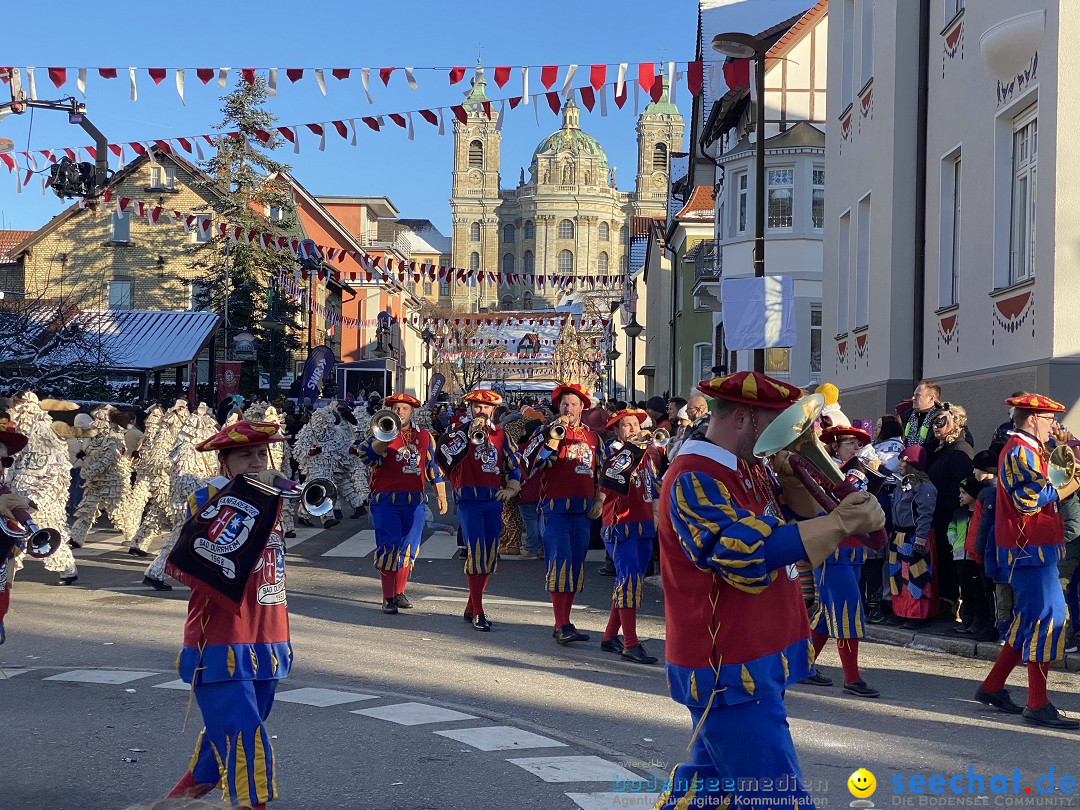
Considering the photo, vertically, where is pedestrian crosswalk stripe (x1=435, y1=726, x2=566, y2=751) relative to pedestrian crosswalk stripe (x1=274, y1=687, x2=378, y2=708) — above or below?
above

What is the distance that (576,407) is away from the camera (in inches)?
388

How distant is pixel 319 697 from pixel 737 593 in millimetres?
4341

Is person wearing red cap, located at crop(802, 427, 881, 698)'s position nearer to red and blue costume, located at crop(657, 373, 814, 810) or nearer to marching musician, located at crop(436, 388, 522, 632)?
marching musician, located at crop(436, 388, 522, 632)

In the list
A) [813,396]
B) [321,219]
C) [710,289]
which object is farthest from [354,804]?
[321,219]

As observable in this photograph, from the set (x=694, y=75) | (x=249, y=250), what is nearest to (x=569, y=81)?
(x=694, y=75)

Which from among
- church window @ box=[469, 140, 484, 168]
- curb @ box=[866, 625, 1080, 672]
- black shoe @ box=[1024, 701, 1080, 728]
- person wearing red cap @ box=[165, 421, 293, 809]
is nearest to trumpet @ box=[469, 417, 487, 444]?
curb @ box=[866, 625, 1080, 672]

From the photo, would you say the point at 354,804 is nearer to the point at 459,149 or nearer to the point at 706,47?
the point at 706,47

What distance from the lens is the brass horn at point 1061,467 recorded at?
709cm

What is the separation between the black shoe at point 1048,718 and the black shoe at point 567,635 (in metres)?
3.61

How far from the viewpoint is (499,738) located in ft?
21.4

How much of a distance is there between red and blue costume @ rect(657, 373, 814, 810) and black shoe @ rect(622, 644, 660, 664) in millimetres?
4977

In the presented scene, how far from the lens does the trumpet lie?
1048 cm

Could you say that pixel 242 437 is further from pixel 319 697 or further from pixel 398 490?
pixel 398 490

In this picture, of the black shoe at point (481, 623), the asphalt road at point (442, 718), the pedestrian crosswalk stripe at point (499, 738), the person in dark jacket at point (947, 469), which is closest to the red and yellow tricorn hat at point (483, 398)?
the black shoe at point (481, 623)
